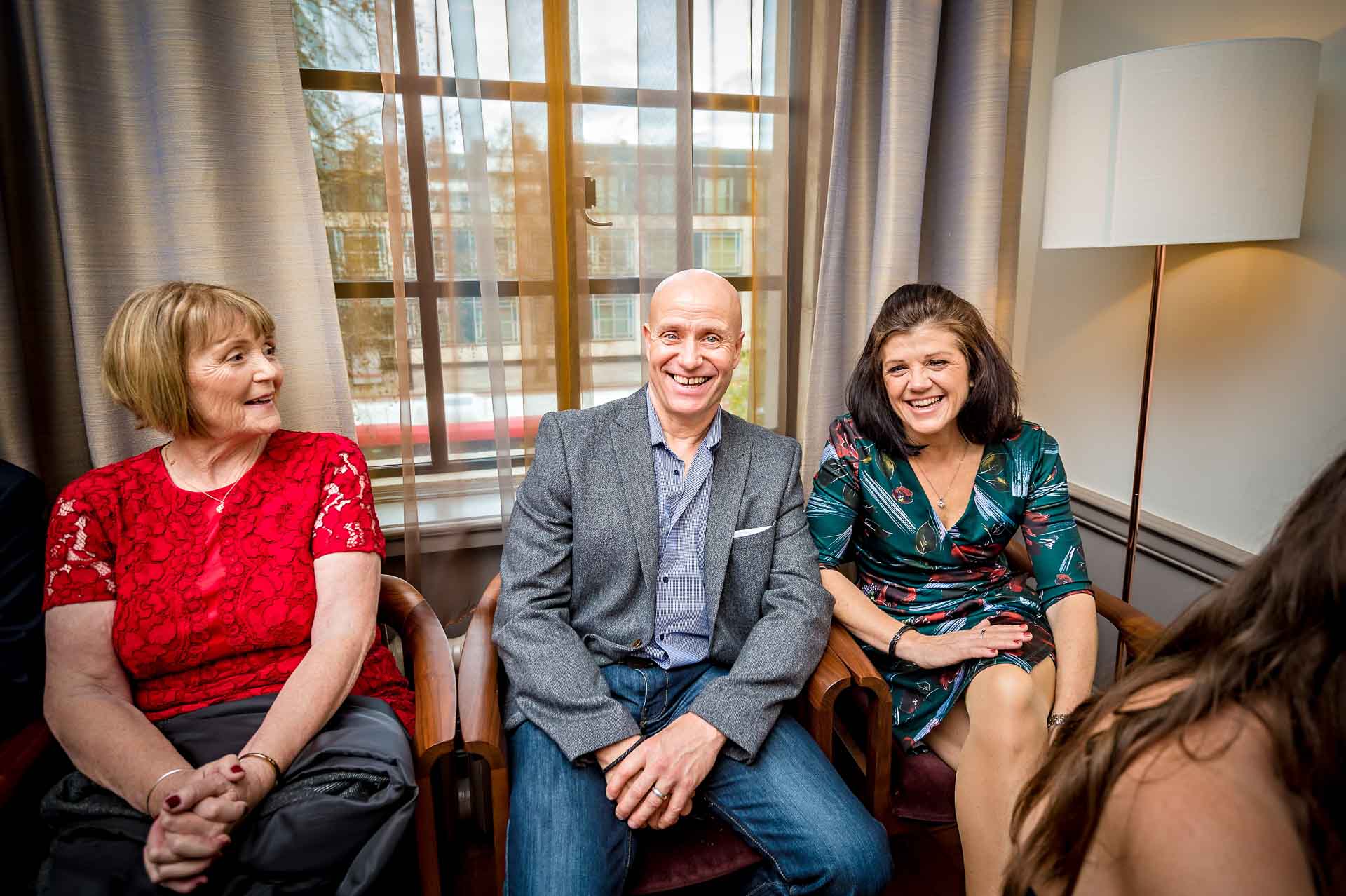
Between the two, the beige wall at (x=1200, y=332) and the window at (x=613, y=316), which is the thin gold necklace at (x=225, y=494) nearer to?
the window at (x=613, y=316)

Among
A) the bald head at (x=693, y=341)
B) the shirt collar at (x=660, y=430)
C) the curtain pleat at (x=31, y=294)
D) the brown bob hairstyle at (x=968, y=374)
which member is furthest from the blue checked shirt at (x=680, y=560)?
the curtain pleat at (x=31, y=294)

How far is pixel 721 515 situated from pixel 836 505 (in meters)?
0.31

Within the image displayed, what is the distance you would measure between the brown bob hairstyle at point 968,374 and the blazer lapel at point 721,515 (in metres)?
0.34

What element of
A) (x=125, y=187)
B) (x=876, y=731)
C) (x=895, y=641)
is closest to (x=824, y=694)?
(x=876, y=731)

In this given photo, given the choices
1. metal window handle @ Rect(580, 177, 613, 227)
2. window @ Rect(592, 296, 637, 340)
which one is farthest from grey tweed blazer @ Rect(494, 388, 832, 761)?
metal window handle @ Rect(580, 177, 613, 227)

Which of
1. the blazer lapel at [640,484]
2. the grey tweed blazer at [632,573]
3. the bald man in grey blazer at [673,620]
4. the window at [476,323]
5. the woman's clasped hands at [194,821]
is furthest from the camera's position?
the window at [476,323]

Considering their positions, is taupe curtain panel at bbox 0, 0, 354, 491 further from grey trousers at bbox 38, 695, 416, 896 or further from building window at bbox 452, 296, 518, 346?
grey trousers at bbox 38, 695, 416, 896

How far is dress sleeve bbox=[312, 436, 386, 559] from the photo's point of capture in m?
1.50

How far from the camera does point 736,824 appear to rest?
140cm

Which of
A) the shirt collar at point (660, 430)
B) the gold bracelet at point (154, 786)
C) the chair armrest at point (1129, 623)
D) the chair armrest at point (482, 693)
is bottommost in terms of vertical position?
the gold bracelet at point (154, 786)

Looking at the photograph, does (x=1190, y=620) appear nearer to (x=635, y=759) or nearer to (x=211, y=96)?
(x=635, y=759)

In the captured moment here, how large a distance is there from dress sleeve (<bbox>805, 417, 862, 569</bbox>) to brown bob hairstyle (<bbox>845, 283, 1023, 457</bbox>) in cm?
9

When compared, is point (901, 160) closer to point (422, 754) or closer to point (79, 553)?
point (422, 754)

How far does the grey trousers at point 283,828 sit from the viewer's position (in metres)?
1.17
